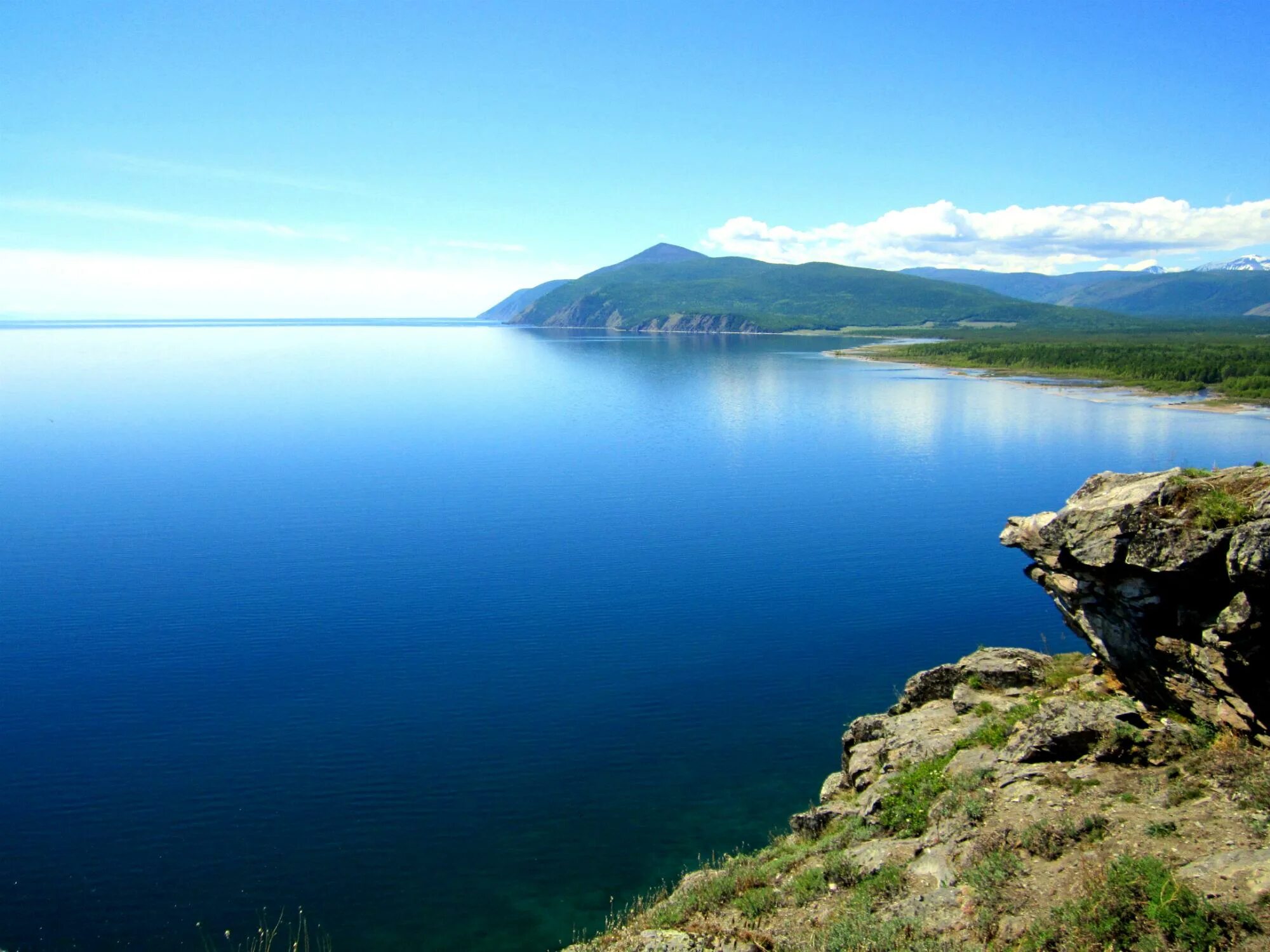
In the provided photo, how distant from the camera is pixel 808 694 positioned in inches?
987

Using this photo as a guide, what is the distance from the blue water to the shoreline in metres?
21.7

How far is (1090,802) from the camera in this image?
12.5m

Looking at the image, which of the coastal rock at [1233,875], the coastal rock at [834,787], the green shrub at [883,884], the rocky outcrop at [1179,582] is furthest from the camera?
the coastal rock at [834,787]

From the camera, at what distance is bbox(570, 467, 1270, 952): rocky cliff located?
10.0 meters

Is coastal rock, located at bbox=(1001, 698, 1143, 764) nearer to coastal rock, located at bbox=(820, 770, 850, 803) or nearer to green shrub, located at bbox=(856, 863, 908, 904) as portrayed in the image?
green shrub, located at bbox=(856, 863, 908, 904)

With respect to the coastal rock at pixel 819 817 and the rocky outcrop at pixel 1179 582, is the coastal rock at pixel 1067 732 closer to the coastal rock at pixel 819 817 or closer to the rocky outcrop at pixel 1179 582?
the rocky outcrop at pixel 1179 582

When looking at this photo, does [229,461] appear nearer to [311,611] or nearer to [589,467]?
[589,467]

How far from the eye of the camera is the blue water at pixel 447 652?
57.9 ft

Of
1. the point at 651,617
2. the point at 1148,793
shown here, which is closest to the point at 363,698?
the point at 651,617

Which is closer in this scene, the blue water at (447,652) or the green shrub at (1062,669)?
the blue water at (447,652)

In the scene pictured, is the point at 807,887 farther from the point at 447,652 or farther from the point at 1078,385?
the point at 1078,385

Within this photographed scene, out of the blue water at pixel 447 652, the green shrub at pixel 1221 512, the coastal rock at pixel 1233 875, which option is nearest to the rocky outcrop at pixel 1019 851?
the coastal rock at pixel 1233 875

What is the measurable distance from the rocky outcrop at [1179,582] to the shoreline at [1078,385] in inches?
3141

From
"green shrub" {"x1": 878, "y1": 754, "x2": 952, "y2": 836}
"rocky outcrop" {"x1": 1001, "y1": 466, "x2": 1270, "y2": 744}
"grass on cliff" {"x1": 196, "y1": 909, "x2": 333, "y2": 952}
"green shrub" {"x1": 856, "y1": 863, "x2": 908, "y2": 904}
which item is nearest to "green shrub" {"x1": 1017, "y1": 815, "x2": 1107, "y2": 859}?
"green shrub" {"x1": 856, "y1": 863, "x2": 908, "y2": 904}
